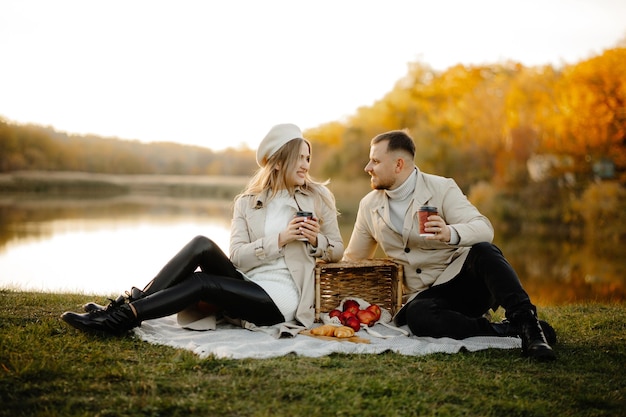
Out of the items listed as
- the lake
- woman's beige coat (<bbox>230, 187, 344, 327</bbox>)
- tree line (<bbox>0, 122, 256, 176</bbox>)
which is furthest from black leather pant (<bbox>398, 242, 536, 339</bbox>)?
tree line (<bbox>0, 122, 256, 176</bbox>)

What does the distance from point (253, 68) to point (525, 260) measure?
21.1 m

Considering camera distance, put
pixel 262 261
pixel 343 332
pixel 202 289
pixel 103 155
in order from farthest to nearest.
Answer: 1. pixel 103 155
2. pixel 262 261
3. pixel 343 332
4. pixel 202 289

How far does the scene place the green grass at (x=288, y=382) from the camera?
2535 mm

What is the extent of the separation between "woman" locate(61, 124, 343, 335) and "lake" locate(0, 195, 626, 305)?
0.49 m

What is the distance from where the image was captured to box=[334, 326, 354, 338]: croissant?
12.6ft

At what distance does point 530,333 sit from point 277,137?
2124 millimetres

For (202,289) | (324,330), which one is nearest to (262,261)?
(202,289)

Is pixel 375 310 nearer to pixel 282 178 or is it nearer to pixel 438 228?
pixel 438 228

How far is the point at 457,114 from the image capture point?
2492cm

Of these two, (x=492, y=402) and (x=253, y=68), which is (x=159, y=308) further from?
(x=253, y=68)

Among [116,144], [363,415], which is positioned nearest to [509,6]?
[363,415]

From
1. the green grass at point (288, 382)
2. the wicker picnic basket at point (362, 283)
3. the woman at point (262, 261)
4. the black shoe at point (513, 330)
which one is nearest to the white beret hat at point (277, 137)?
the woman at point (262, 261)

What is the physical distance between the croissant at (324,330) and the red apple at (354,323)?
0.24 meters

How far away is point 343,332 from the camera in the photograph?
3.85 m
